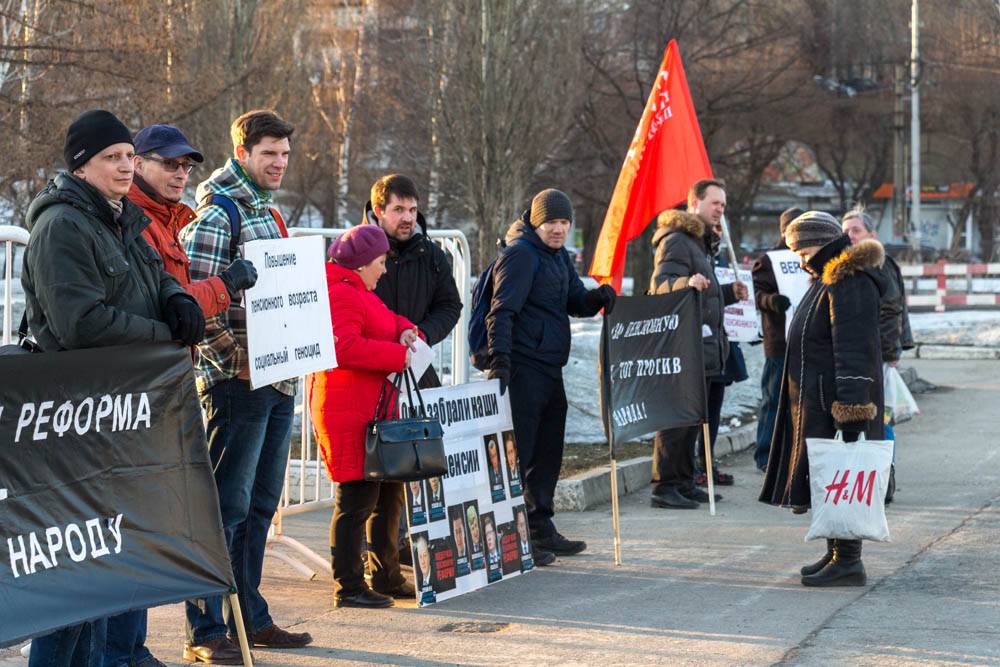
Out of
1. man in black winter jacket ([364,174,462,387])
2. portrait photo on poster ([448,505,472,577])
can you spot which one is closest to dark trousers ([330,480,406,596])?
portrait photo on poster ([448,505,472,577])

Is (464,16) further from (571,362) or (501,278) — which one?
(501,278)

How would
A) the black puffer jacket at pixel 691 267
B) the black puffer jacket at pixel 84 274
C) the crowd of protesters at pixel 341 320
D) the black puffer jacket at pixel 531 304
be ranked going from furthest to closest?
1. the black puffer jacket at pixel 691 267
2. the black puffer jacket at pixel 531 304
3. the crowd of protesters at pixel 341 320
4. the black puffer jacket at pixel 84 274

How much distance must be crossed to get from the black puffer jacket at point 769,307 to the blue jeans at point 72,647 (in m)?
6.03

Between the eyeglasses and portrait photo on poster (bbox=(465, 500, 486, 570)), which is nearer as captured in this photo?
the eyeglasses

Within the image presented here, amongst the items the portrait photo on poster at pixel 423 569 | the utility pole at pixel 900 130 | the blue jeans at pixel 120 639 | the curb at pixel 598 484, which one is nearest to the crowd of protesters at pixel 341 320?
the blue jeans at pixel 120 639

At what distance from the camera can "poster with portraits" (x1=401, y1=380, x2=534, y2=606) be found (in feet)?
21.5

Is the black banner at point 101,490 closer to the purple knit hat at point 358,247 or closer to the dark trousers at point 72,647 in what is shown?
the dark trousers at point 72,647

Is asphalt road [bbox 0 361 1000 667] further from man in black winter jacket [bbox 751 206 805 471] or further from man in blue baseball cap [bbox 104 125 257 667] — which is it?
man in black winter jacket [bbox 751 206 805 471]

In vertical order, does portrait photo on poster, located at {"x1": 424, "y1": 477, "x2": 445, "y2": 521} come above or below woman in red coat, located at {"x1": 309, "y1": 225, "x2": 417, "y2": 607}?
below

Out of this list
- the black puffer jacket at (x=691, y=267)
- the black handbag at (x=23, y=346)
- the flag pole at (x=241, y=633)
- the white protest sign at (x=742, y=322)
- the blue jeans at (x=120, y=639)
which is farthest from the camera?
the white protest sign at (x=742, y=322)

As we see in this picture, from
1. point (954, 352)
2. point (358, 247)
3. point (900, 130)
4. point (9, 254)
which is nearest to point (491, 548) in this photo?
point (358, 247)

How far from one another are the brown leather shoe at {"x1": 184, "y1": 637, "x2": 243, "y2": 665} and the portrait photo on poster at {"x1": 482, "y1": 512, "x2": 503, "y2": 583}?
156cm

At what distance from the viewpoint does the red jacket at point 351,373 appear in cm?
632

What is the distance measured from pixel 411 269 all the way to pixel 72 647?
2899mm
